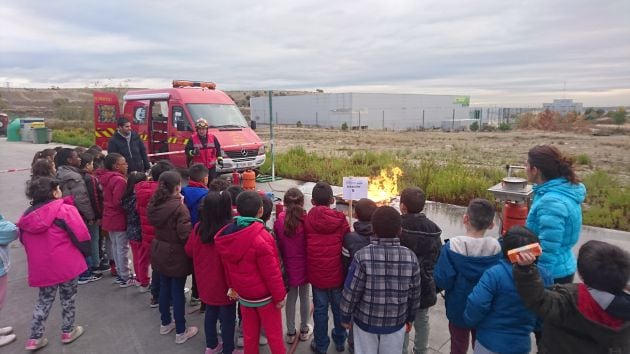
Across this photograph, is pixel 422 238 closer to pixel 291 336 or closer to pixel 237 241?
pixel 237 241

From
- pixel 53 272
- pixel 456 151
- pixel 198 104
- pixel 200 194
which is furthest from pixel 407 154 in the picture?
pixel 53 272

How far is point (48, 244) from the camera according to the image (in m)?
3.57

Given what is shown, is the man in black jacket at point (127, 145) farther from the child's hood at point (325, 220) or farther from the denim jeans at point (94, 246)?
the child's hood at point (325, 220)

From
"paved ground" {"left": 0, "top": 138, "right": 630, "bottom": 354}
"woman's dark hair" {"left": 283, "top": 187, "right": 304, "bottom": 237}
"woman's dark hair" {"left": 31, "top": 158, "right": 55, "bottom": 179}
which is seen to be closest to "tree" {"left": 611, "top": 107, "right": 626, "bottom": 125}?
"paved ground" {"left": 0, "top": 138, "right": 630, "bottom": 354}

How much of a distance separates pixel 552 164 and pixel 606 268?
4.73ft

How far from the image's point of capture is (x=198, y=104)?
1145 cm

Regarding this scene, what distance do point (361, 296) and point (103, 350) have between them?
8.63 feet

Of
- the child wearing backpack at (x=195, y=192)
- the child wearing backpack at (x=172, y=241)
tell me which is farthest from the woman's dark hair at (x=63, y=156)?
the child wearing backpack at (x=172, y=241)

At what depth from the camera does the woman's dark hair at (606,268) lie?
1943 mm

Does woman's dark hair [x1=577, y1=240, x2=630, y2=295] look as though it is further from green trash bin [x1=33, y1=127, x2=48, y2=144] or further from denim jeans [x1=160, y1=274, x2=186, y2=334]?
green trash bin [x1=33, y1=127, x2=48, y2=144]

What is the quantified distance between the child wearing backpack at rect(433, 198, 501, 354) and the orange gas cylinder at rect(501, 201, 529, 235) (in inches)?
111

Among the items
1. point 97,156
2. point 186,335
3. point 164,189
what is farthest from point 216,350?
point 97,156

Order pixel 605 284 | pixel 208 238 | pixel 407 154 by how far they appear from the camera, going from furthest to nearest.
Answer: pixel 407 154, pixel 208 238, pixel 605 284

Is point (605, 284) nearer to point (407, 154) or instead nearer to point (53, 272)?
point (53, 272)
